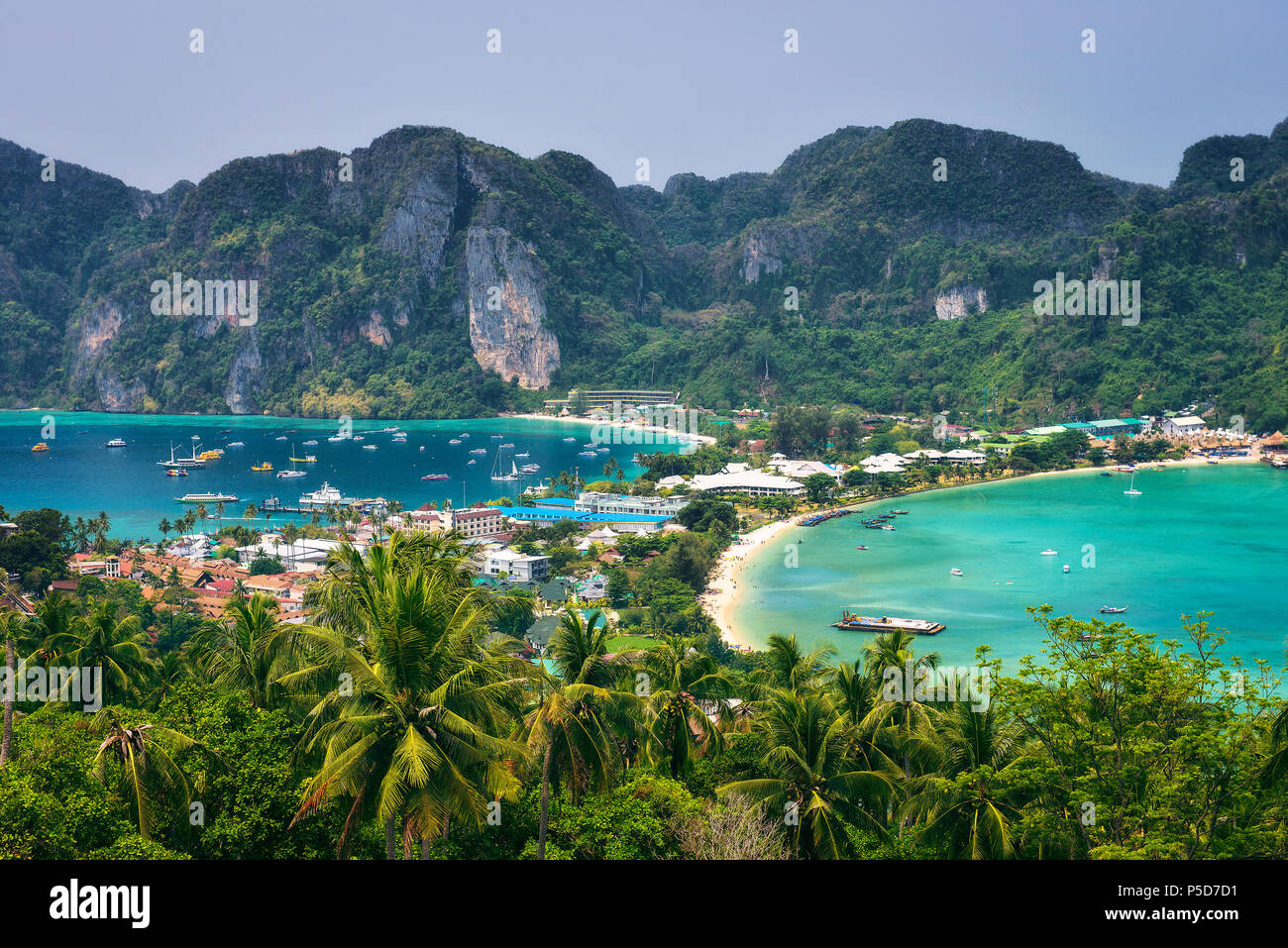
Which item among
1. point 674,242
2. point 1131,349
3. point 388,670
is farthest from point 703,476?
point 674,242

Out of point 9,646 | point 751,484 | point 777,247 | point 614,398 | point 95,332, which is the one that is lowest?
point 751,484

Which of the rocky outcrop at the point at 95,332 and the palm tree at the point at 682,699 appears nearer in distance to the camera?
the palm tree at the point at 682,699

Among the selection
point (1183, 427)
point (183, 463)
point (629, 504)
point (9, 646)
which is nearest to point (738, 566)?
point (629, 504)

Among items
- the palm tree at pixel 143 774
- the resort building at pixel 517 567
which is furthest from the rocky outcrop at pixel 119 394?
the palm tree at pixel 143 774

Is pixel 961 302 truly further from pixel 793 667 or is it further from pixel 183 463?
pixel 793 667

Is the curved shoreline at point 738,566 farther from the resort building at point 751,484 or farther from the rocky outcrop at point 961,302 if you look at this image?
the rocky outcrop at point 961,302

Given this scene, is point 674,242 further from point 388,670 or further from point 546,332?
point 388,670
